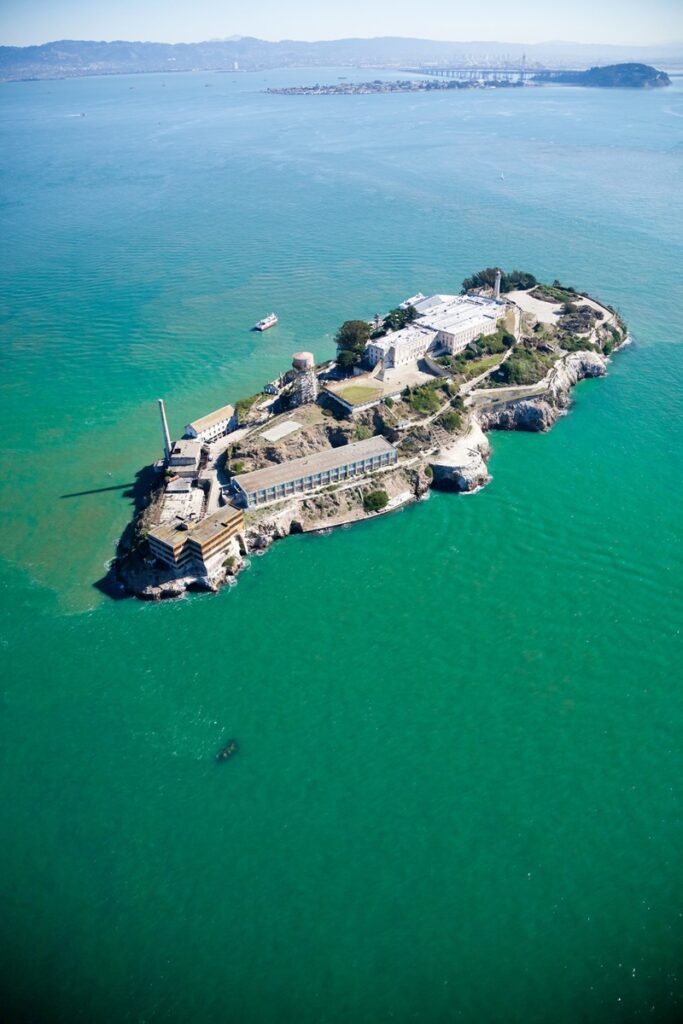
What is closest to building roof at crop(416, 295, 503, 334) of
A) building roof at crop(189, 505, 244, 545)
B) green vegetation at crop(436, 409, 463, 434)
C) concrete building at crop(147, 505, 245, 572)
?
green vegetation at crop(436, 409, 463, 434)

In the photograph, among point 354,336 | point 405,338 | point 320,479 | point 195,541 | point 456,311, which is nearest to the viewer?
point 195,541

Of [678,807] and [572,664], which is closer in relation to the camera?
[678,807]

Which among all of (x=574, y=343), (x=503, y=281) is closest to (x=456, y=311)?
(x=574, y=343)

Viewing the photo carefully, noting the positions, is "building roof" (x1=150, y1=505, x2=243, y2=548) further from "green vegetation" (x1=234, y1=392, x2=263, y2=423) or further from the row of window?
"green vegetation" (x1=234, y1=392, x2=263, y2=423)

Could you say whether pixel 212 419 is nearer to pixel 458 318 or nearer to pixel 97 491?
pixel 97 491

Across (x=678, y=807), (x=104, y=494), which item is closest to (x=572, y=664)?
(x=678, y=807)

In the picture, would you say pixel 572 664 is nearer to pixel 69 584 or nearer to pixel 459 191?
pixel 69 584
